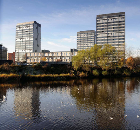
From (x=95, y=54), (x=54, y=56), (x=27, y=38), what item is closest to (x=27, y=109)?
(x=95, y=54)

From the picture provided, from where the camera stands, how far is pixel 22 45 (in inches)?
7446

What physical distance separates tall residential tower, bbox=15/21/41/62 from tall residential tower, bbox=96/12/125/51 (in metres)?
75.9

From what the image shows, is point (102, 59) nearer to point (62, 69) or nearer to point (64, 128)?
point (62, 69)

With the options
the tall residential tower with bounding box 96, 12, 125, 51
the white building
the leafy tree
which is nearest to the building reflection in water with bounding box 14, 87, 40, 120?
the leafy tree

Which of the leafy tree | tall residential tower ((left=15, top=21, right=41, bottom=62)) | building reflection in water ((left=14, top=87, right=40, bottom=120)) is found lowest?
building reflection in water ((left=14, top=87, right=40, bottom=120))

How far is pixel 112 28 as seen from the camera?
6560 inches

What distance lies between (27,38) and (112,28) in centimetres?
10234

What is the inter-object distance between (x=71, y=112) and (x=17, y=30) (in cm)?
18942

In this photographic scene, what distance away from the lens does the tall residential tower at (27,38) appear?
183375mm

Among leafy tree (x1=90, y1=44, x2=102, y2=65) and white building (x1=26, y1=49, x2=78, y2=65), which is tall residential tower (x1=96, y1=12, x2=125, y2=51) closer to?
white building (x1=26, y1=49, x2=78, y2=65)

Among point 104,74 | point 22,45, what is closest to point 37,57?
point 22,45

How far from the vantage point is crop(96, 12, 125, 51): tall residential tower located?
16238 cm

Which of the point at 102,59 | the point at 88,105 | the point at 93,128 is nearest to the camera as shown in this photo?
the point at 93,128

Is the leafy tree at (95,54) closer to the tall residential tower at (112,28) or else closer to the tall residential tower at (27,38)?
the tall residential tower at (112,28)
